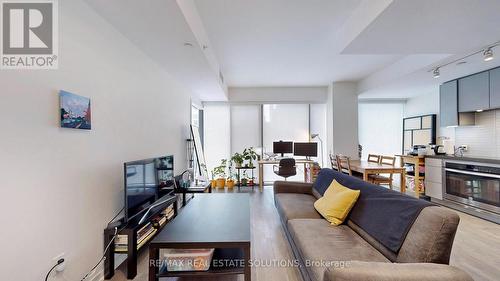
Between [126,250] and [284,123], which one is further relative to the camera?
[284,123]

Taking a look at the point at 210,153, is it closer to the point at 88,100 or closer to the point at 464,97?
the point at 88,100

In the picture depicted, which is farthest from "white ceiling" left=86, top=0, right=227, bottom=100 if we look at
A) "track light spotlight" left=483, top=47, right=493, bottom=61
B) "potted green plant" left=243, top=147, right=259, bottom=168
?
"track light spotlight" left=483, top=47, right=493, bottom=61

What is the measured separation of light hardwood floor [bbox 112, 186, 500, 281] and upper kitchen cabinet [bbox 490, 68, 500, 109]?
5.94 feet

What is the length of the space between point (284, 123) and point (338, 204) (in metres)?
3.89

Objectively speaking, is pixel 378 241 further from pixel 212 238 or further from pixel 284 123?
pixel 284 123

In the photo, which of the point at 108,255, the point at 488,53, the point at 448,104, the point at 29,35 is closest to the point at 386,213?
the point at 108,255

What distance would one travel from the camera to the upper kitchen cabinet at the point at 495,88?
126 inches

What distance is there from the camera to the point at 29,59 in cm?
138

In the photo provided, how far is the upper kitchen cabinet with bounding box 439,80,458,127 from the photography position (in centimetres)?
394

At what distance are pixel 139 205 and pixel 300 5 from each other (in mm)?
2659

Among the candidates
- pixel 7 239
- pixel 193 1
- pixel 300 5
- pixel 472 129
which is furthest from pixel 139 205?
pixel 472 129

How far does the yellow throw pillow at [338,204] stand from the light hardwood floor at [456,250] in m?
0.60

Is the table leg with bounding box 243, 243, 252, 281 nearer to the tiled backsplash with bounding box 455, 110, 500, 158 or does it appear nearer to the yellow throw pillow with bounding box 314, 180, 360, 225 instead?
the yellow throw pillow with bounding box 314, 180, 360, 225

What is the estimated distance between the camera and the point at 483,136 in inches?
152
